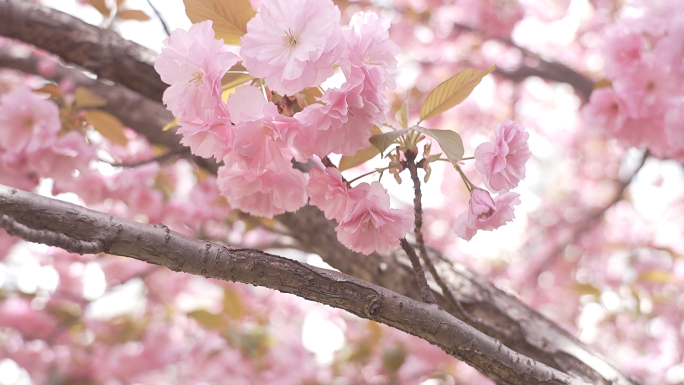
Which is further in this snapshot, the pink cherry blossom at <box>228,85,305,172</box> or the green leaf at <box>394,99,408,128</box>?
the green leaf at <box>394,99,408,128</box>

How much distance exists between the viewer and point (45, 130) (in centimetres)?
114

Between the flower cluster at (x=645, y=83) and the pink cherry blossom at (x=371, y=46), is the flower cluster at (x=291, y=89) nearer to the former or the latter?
the pink cherry blossom at (x=371, y=46)

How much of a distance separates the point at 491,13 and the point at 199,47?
2.93 meters

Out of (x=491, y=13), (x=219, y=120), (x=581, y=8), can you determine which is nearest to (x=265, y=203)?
(x=219, y=120)

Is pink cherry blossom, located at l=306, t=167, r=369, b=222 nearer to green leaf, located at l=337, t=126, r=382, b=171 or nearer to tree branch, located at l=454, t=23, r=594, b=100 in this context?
green leaf, located at l=337, t=126, r=382, b=171

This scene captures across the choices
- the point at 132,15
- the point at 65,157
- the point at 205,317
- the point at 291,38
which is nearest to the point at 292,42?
the point at 291,38

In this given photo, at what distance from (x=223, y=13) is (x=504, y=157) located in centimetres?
43

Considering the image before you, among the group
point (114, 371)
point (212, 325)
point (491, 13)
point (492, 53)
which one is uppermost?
point (492, 53)

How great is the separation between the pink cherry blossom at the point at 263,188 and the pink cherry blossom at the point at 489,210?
0.25m

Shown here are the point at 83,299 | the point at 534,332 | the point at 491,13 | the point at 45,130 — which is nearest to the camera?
the point at 534,332

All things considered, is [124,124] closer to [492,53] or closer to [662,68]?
[662,68]

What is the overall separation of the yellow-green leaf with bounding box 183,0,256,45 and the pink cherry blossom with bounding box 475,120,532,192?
0.37 m

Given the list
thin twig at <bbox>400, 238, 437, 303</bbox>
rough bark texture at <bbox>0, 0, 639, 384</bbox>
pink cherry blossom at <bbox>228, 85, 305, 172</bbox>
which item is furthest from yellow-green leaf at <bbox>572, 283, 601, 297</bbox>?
pink cherry blossom at <bbox>228, 85, 305, 172</bbox>

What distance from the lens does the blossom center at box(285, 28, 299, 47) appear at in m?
0.61
